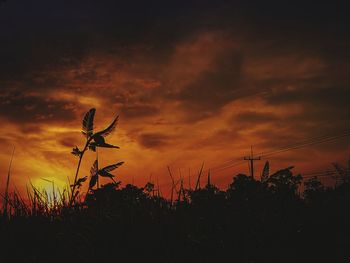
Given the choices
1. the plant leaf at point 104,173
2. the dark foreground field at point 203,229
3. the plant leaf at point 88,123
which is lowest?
the dark foreground field at point 203,229

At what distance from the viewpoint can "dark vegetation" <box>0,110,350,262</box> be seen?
13.1 feet

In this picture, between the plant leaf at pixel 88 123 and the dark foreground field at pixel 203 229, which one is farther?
the plant leaf at pixel 88 123

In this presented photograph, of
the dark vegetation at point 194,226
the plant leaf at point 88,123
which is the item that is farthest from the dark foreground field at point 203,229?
the plant leaf at point 88,123

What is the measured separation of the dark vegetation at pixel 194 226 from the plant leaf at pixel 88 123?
0.01 meters

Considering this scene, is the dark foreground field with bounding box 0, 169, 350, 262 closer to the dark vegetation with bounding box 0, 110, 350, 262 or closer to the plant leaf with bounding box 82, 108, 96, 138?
the dark vegetation with bounding box 0, 110, 350, 262

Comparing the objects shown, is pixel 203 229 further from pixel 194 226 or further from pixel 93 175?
pixel 93 175

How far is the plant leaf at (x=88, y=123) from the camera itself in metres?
5.12

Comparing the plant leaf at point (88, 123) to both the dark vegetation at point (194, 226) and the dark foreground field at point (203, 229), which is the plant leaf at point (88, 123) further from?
the dark foreground field at point (203, 229)

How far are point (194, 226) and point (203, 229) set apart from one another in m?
0.11

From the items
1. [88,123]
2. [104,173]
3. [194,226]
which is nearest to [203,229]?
[194,226]

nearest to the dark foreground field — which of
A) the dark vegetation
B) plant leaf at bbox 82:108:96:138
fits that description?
the dark vegetation

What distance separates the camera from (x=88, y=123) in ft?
16.9

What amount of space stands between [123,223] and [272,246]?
1.67m

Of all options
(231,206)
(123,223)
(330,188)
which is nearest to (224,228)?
(231,206)
